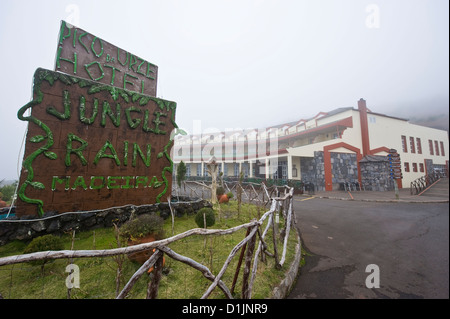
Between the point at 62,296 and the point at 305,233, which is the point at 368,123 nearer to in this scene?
the point at 305,233

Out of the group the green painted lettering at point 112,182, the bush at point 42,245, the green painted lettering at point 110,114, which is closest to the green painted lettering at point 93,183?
the green painted lettering at point 112,182

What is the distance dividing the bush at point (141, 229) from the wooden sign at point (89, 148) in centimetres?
269

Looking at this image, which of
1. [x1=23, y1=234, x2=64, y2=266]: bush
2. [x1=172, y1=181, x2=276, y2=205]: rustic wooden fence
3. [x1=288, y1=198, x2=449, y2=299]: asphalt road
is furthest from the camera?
[x1=172, y1=181, x2=276, y2=205]: rustic wooden fence

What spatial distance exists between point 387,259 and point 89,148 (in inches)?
286

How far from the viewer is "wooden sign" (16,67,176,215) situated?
4.63 meters

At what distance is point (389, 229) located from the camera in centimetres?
254

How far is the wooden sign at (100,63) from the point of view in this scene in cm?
557

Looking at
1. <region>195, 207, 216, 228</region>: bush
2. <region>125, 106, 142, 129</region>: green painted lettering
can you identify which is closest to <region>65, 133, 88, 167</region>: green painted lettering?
<region>125, 106, 142, 129</region>: green painted lettering

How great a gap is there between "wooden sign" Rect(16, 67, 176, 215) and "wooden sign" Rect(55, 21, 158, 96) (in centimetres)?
81

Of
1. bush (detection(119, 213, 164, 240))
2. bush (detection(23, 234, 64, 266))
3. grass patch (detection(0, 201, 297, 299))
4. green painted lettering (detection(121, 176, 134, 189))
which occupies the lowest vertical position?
grass patch (detection(0, 201, 297, 299))

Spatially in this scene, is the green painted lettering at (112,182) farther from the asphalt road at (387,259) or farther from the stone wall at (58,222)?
the asphalt road at (387,259)

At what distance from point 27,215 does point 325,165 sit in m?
19.2

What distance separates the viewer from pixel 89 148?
17.5 feet

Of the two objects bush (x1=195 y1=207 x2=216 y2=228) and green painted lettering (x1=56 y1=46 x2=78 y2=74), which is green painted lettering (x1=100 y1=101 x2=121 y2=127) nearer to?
green painted lettering (x1=56 y1=46 x2=78 y2=74)
